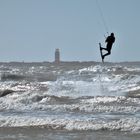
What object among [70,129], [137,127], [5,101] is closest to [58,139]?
[70,129]

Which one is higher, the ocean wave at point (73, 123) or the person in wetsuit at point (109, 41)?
the person in wetsuit at point (109, 41)

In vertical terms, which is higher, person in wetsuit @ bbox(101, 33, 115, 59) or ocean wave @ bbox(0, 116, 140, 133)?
person in wetsuit @ bbox(101, 33, 115, 59)

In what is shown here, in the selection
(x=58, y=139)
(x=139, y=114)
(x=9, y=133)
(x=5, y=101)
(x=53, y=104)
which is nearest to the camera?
(x=58, y=139)

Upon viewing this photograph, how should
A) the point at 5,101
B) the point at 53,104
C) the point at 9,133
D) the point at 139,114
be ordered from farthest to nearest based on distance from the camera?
the point at 5,101, the point at 53,104, the point at 139,114, the point at 9,133

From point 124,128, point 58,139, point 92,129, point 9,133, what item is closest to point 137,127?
point 124,128

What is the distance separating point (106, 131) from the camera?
15.9 meters

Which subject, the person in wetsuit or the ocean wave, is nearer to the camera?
the person in wetsuit

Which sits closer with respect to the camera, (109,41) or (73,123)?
(109,41)

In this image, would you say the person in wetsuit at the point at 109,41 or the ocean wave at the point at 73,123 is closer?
the person in wetsuit at the point at 109,41

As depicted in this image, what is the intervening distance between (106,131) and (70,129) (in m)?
1.29

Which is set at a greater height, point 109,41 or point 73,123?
point 109,41

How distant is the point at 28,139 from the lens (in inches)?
562

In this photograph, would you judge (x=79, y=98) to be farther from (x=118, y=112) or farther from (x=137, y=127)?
(x=137, y=127)

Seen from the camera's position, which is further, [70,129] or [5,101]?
[5,101]
